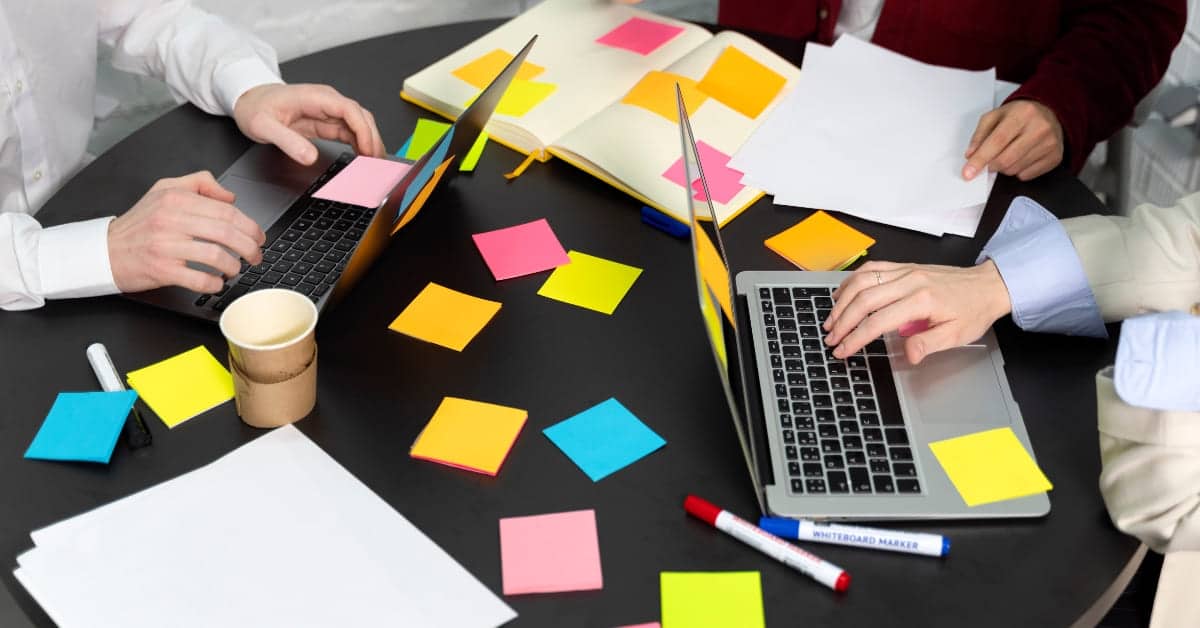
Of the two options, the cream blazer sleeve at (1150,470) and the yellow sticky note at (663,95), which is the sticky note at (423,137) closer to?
the yellow sticky note at (663,95)

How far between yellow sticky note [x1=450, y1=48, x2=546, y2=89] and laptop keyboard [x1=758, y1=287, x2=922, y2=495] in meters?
0.58

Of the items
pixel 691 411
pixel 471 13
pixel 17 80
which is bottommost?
pixel 471 13

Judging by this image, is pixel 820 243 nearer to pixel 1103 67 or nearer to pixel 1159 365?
pixel 1159 365

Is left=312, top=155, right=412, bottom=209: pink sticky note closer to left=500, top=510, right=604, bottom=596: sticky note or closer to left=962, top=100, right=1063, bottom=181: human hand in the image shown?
left=500, top=510, right=604, bottom=596: sticky note

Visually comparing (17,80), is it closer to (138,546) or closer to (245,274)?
(245,274)

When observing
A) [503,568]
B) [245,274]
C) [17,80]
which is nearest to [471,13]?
[17,80]

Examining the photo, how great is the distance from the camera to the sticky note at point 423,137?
1.37 metres

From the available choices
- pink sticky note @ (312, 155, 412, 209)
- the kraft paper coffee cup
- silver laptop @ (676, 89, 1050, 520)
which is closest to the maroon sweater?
silver laptop @ (676, 89, 1050, 520)

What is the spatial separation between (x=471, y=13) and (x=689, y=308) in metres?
1.40

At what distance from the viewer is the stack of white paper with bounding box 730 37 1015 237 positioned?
1.28 metres

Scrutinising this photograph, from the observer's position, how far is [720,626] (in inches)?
31.7

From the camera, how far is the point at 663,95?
1434 millimetres

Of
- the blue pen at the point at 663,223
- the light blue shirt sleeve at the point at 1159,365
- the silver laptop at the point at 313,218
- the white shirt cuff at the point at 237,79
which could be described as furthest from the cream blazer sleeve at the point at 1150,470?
the white shirt cuff at the point at 237,79

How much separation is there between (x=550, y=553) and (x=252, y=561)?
0.83 ft
